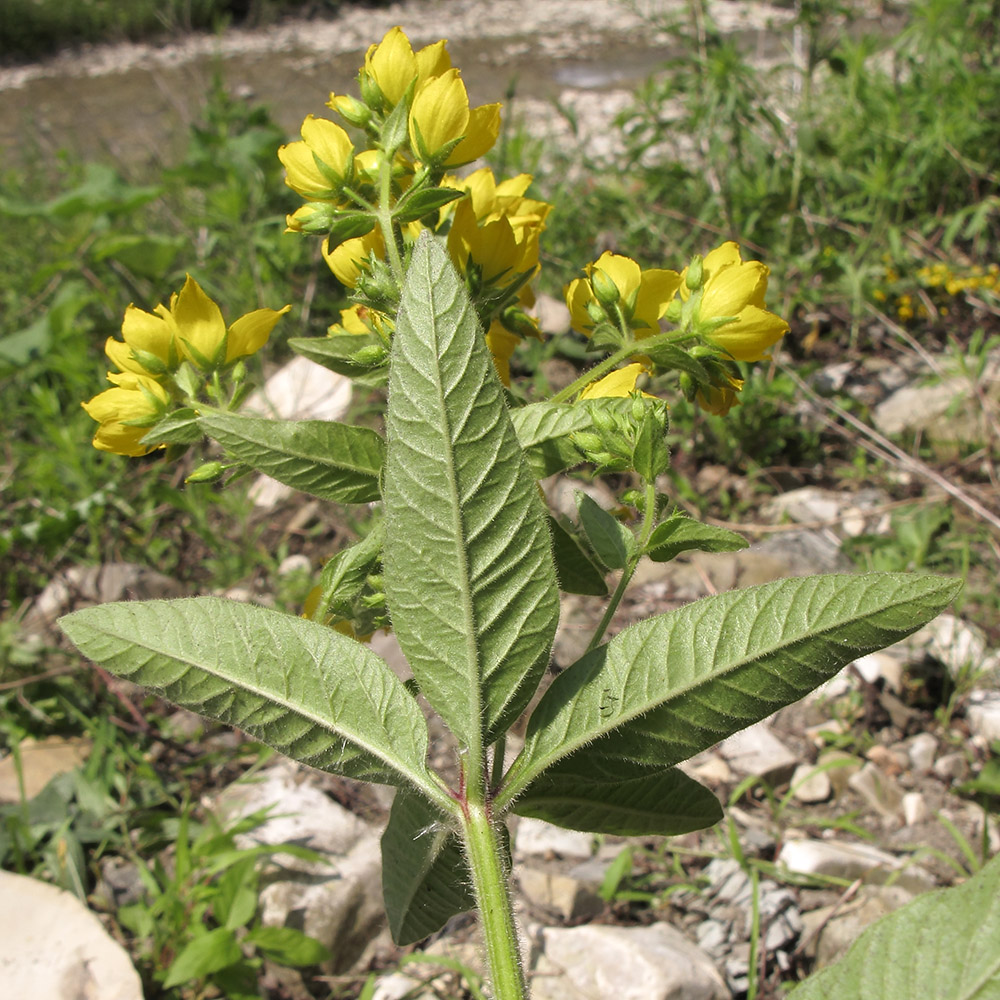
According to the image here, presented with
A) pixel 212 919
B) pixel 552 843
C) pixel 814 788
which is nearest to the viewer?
pixel 212 919

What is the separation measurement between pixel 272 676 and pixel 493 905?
0.30m

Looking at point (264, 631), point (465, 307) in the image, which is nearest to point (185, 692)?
point (264, 631)

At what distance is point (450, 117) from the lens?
38.4 inches

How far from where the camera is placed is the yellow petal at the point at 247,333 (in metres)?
1.07

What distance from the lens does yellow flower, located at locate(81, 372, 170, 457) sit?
1.04m

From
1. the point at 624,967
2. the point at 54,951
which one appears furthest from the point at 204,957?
the point at 624,967

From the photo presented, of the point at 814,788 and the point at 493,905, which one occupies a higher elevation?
the point at 493,905

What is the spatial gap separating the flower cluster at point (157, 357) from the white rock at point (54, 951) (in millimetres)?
1199

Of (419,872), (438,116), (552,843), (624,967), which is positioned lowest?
(552,843)

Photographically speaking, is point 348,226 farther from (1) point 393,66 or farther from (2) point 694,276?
(2) point 694,276

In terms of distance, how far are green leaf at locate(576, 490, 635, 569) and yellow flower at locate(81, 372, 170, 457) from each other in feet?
1.64

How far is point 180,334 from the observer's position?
3.46ft

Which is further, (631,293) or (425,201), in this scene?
(631,293)

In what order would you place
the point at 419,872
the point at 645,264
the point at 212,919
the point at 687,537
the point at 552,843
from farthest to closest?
the point at 645,264, the point at 552,843, the point at 212,919, the point at 419,872, the point at 687,537
